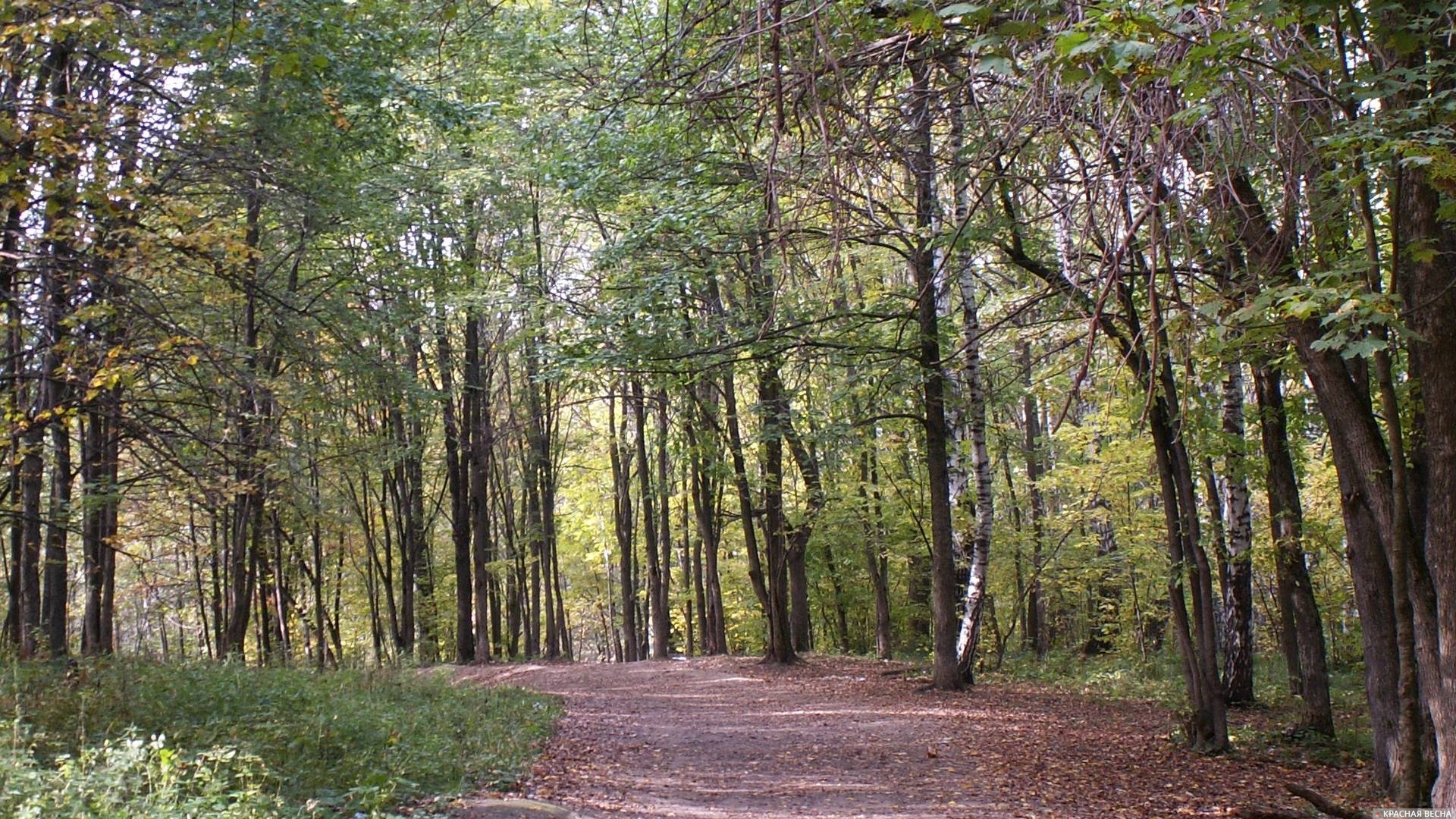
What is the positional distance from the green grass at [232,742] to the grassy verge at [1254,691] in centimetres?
730

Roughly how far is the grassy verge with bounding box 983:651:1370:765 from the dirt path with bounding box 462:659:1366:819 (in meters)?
0.59

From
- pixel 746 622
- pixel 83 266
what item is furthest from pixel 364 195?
pixel 746 622

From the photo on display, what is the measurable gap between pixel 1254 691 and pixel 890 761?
693cm

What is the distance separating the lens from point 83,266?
23.8ft

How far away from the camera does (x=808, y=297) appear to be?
15.0 metres

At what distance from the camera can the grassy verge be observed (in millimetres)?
9297

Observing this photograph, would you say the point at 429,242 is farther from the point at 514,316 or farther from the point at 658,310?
the point at 658,310

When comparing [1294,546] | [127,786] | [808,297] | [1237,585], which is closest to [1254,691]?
[1237,585]

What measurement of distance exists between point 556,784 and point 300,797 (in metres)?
2.39

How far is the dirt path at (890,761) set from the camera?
7504mm

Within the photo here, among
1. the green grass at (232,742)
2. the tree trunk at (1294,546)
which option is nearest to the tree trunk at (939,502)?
the tree trunk at (1294,546)

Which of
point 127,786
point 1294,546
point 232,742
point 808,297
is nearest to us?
point 127,786

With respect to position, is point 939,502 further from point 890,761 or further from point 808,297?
point 890,761

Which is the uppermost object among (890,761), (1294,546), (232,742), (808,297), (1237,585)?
(808,297)
